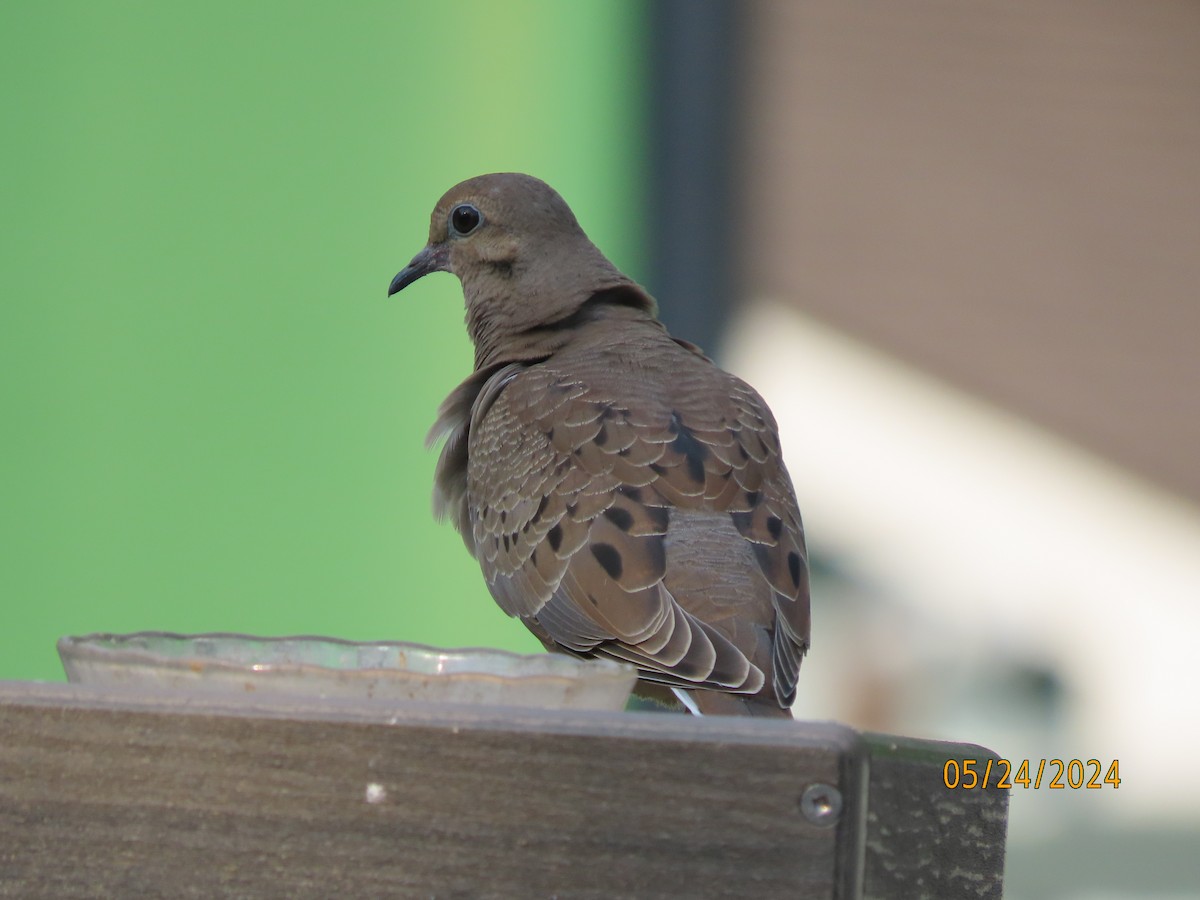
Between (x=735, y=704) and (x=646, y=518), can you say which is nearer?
(x=735, y=704)

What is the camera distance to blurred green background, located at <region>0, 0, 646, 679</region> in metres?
4.93

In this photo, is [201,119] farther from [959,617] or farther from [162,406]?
[959,617]

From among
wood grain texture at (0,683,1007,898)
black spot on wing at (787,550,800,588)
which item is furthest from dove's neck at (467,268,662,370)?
wood grain texture at (0,683,1007,898)

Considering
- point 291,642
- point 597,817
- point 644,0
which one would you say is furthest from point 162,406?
point 597,817

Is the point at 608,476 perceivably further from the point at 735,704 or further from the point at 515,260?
the point at 515,260

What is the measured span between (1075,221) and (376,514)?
255cm

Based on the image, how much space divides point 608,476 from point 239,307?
7.78ft

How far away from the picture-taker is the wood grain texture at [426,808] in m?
1.23

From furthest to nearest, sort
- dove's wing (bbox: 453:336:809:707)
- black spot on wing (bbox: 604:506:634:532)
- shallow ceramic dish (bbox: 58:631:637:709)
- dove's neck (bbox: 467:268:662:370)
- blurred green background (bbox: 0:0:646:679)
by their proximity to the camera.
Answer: blurred green background (bbox: 0:0:646:679) → dove's neck (bbox: 467:268:662:370) → black spot on wing (bbox: 604:506:634:532) → dove's wing (bbox: 453:336:809:707) → shallow ceramic dish (bbox: 58:631:637:709)

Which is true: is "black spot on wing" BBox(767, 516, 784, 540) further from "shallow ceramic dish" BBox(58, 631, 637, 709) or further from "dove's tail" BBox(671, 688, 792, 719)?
"shallow ceramic dish" BBox(58, 631, 637, 709)

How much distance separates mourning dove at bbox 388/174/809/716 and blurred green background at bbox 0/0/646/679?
4.39ft

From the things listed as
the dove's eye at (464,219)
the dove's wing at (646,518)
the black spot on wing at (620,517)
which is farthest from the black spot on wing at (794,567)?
the dove's eye at (464,219)

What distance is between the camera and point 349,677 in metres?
1.42

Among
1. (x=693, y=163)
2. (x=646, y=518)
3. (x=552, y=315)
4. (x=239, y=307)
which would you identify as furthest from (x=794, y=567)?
(x=693, y=163)
